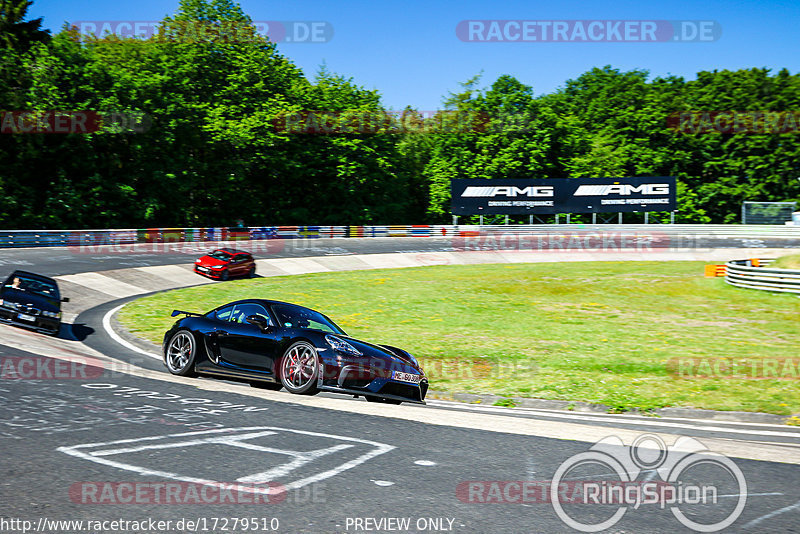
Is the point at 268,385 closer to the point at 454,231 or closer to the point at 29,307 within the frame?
the point at 29,307

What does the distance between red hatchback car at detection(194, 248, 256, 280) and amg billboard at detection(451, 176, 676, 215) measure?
→ 995 inches

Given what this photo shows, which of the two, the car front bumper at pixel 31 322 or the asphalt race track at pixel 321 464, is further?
the car front bumper at pixel 31 322

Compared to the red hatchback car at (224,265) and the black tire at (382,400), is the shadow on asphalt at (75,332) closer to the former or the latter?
the black tire at (382,400)

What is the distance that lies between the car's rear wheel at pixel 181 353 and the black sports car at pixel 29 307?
23.2 ft

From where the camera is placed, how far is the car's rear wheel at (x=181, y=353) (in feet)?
37.5

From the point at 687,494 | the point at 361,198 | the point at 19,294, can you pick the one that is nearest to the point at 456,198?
the point at 361,198

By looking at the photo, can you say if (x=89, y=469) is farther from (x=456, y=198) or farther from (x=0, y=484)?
(x=456, y=198)

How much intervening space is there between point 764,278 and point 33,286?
2482 centimetres

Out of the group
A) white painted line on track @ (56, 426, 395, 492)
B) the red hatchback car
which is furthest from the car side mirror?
the red hatchback car

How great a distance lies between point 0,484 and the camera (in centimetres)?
546

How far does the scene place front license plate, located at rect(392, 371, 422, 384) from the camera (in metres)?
10.1

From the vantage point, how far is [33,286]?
18062 mm

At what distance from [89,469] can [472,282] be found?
25.6 m

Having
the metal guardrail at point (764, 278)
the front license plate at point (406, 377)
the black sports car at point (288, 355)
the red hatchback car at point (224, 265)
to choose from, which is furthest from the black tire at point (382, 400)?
the red hatchback car at point (224, 265)
